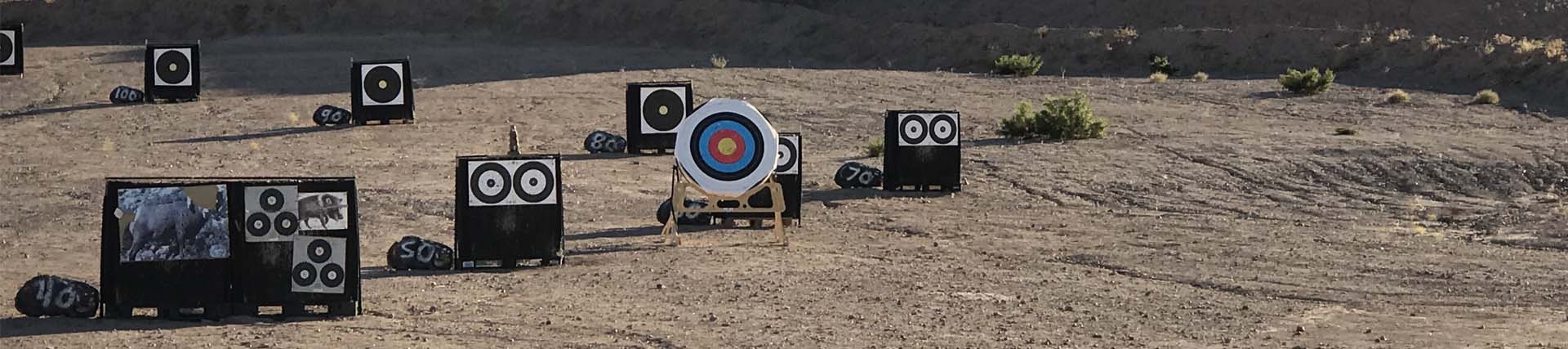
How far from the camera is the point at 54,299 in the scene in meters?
11.9

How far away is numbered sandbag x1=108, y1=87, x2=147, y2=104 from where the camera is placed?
32938mm

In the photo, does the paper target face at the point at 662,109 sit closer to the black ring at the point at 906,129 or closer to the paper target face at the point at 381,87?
the black ring at the point at 906,129

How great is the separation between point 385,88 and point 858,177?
954cm

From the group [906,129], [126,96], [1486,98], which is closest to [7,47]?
[126,96]

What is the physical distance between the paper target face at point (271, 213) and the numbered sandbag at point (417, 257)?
8.92ft

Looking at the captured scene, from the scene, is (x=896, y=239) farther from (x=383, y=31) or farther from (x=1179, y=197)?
(x=383, y=31)

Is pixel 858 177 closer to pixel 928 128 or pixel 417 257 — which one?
pixel 928 128

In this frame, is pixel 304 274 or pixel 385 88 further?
pixel 385 88

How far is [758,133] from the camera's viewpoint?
1738 centimetres

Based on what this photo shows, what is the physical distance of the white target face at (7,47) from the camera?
124 feet

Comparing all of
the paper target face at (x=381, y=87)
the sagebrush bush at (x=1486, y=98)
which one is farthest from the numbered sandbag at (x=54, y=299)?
the sagebrush bush at (x=1486, y=98)

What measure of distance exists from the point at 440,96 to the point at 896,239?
17661 millimetres

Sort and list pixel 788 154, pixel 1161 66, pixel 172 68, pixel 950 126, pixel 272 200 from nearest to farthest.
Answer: pixel 272 200, pixel 788 154, pixel 950 126, pixel 172 68, pixel 1161 66

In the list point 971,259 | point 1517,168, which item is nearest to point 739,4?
point 1517,168
